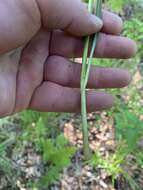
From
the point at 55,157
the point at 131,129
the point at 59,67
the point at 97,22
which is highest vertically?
the point at 97,22

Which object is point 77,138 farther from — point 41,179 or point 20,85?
point 20,85

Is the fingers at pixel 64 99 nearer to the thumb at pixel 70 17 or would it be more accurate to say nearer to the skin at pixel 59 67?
the skin at pixel 59 67

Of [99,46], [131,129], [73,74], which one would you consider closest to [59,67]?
[73,74]

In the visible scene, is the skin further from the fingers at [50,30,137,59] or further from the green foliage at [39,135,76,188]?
the green foliage at [39,135,76,188]

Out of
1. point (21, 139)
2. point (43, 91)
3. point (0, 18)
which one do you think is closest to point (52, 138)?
point (21, 139)

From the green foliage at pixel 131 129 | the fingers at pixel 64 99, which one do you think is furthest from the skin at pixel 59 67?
the green foliage at pixel 131 129

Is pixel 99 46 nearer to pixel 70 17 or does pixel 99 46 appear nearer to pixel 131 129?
pixel 70 17
